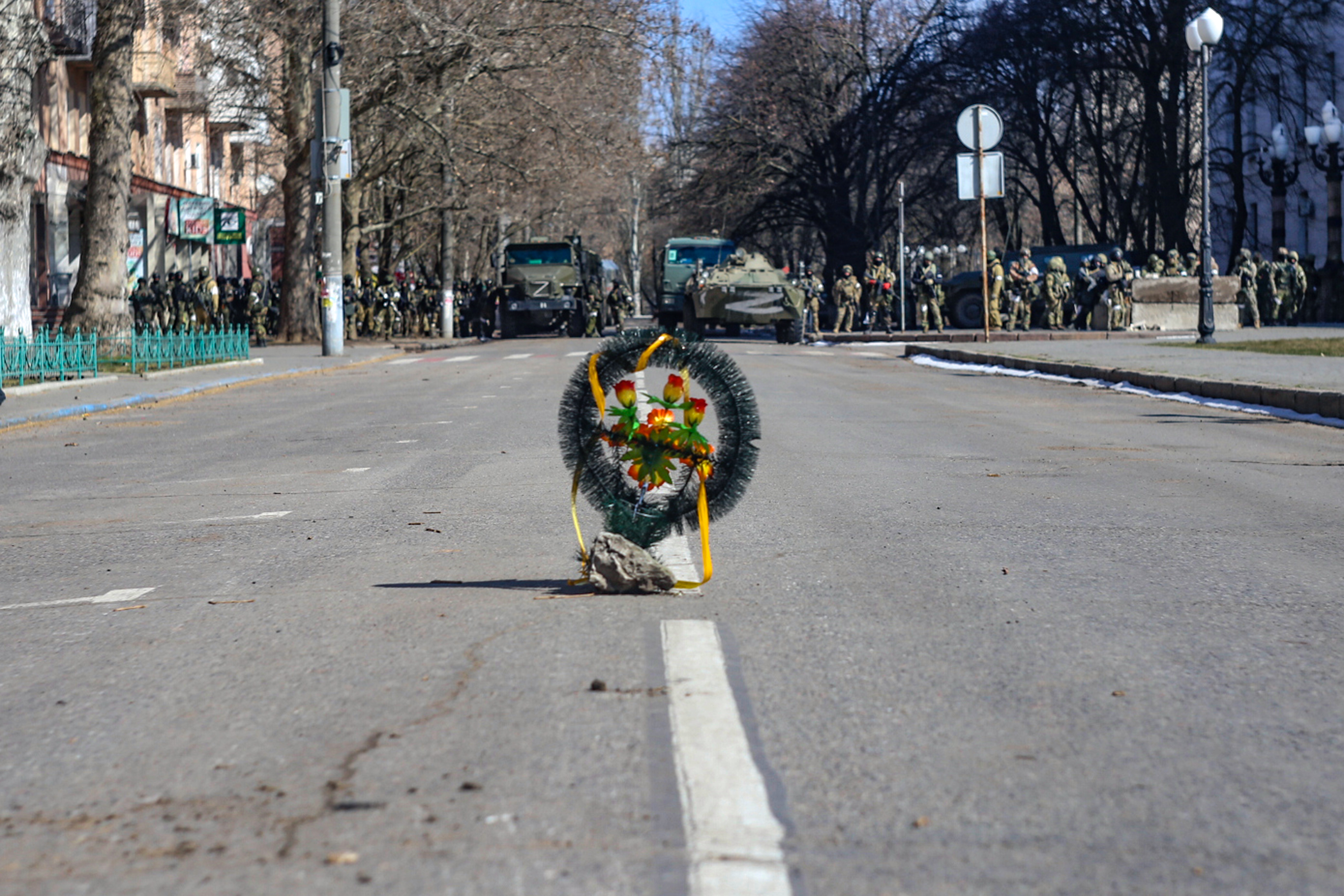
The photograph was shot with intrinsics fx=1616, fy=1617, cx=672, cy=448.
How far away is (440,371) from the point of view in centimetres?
2519

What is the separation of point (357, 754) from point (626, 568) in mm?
2007

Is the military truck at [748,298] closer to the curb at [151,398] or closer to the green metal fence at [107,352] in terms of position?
the green metal fence at [107,352]

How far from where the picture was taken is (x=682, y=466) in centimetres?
576


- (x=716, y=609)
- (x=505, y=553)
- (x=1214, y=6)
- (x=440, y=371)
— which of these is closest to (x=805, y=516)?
(x=505, y=553)

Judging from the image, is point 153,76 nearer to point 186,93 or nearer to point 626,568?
point 186,93

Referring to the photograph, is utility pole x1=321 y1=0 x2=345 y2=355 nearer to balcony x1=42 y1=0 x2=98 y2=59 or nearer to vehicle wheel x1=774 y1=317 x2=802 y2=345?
balcony x1=42 y1=0 x2=98 y2=59

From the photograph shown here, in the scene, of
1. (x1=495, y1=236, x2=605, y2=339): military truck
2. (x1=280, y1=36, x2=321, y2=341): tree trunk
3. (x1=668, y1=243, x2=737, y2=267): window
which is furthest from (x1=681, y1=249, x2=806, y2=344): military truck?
(x1=668, y1=243, x2=737, y2=267): window

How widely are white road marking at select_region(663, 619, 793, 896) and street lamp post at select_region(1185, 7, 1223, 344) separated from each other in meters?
21.9

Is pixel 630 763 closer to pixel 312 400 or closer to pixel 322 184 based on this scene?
pixel 312 400

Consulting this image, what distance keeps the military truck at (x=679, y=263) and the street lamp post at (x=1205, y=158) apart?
19902 millimetres

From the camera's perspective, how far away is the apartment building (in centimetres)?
3538

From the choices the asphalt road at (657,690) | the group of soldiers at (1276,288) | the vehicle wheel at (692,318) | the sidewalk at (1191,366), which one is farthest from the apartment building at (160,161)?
the group of soldiers at (1276,288)

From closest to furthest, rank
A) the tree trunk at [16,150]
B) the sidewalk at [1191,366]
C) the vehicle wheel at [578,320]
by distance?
the sidewalk at [1191,366] → the tree trunk at [16,150] → the vehicle wheel at [578,320]

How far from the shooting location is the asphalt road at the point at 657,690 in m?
3.12
